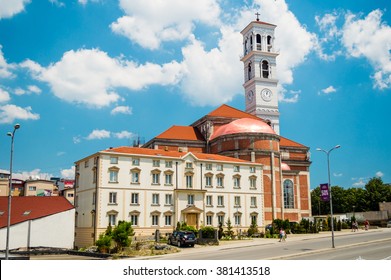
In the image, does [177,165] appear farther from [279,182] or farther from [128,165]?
[279,182]

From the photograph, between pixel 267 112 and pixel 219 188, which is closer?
pixel 219 188

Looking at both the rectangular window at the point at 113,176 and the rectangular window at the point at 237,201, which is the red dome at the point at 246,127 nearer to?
the rectangular window at the point at 237,201

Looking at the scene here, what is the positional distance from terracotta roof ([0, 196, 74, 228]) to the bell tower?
2560 inches

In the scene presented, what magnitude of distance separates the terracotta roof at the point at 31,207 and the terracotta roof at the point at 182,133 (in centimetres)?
3093

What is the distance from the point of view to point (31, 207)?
53.9m

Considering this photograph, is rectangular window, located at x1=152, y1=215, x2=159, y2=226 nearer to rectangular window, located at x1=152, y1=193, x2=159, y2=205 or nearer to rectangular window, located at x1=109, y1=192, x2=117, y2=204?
rectangular window, located at x1=152, y1=193, x2=159, y2=205

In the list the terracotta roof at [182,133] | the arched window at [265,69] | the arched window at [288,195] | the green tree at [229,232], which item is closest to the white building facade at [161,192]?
the green tree at [229,232]

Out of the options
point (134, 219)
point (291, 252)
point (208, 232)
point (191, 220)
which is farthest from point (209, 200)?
point (291, 252)

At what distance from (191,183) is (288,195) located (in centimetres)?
2880

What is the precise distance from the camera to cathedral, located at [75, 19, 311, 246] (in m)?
55.8

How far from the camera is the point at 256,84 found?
364 feet
